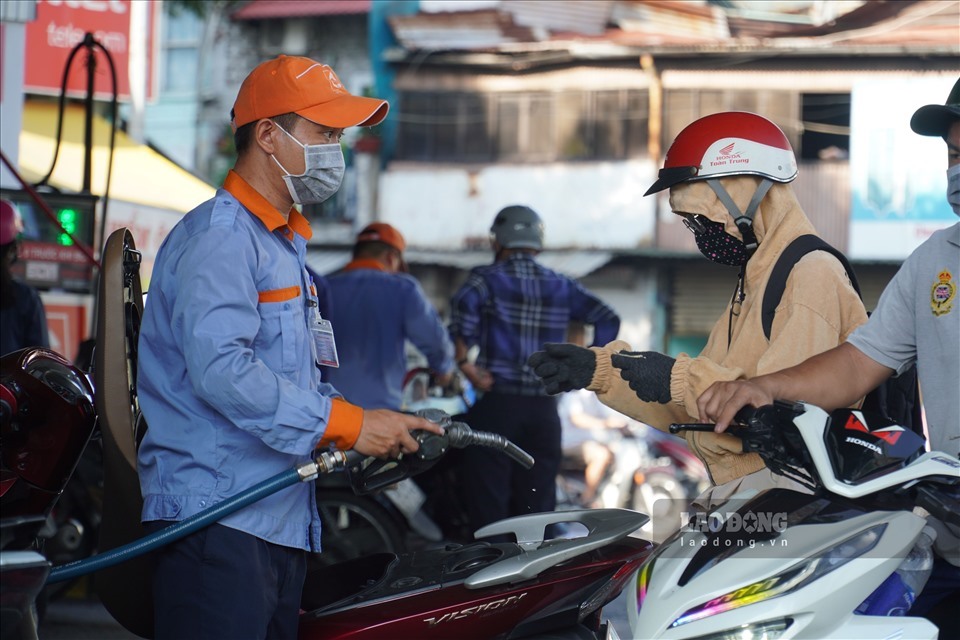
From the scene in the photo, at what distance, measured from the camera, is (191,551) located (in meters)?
2.65

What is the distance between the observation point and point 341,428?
2609 mm

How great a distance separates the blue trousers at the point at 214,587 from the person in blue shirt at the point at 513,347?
368 centimetres

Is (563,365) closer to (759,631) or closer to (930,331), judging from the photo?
(930,331)

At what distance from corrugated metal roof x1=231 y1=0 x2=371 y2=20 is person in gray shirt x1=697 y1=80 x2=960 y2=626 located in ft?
69.2

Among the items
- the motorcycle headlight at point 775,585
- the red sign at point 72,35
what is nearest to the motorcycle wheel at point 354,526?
the motorcycle headlight at point 775,585

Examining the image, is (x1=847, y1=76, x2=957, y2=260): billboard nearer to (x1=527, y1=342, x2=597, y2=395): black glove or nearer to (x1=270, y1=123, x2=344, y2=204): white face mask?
(x1=527, y1=342, x2=597, y2=395): black glove

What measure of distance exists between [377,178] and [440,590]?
2039 cm

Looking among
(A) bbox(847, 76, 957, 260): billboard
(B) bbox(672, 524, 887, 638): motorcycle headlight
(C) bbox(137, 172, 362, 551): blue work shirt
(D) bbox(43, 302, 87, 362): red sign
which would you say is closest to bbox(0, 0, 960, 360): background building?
(A) bbox(847, 76, 957, 260): billboard

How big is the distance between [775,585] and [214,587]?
3.91ft

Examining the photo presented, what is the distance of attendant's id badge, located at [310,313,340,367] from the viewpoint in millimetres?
2904

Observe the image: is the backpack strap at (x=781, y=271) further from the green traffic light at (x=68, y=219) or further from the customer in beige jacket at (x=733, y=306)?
the green traffic light at (x=68, y=219)

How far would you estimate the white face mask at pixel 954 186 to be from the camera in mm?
2729

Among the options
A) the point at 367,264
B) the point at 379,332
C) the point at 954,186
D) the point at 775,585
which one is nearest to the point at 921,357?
the point at 954,186

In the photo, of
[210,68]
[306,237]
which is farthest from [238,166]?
[210,68]
